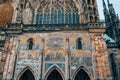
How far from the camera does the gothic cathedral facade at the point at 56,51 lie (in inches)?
563

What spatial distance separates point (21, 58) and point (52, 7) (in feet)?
25.4

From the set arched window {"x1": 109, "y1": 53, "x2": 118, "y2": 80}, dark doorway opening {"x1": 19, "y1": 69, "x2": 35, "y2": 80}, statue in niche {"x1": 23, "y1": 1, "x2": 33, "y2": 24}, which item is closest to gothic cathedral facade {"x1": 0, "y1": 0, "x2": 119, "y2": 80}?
dark doorway opening {"x1": 19, "y1": 69, "x2": 35, "y2": 80}

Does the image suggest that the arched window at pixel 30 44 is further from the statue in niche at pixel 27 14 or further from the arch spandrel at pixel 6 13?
the arch spandrel at pixel 6 13

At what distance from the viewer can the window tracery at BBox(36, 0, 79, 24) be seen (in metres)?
19.4

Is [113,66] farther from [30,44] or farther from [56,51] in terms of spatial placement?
[30,44]

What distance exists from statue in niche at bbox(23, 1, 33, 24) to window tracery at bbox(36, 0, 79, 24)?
2.66 ft

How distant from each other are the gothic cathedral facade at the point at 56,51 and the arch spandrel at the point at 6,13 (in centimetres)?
270

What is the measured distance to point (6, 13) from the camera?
20703mm

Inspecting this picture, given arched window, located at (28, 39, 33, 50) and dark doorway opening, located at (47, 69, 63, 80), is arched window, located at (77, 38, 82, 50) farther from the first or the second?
→ arched window, located at (28, 39, 33, 50)

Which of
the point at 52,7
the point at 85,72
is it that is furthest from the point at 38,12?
the point at 85,72

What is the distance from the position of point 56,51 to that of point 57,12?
6.15 meters

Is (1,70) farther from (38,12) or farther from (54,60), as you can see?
(38,12)

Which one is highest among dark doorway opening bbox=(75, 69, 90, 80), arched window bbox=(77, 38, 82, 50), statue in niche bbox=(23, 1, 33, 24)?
statue in niche bbox=(23, 1, 33, 24)

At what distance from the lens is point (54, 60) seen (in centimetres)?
1484
